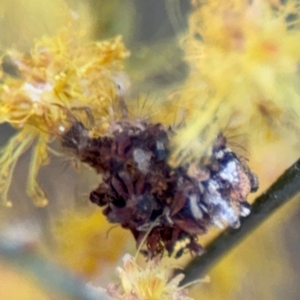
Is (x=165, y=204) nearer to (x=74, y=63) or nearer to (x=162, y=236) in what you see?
(x=162, y=236)

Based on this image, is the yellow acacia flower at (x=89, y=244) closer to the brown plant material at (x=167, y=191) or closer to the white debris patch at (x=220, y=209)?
the brown plant material at (x=167, y=191)

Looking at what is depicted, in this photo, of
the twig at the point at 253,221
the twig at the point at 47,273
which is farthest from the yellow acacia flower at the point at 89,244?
the twig at the point at 253,221

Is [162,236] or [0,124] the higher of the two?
[0,124]

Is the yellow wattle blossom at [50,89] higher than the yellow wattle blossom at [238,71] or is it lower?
higher

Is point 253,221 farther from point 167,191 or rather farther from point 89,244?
point 89,244

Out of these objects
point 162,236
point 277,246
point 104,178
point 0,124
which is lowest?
point 277,246

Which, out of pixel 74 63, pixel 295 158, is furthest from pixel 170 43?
pixel 295 158

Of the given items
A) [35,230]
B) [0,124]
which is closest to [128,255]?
[35,230]
